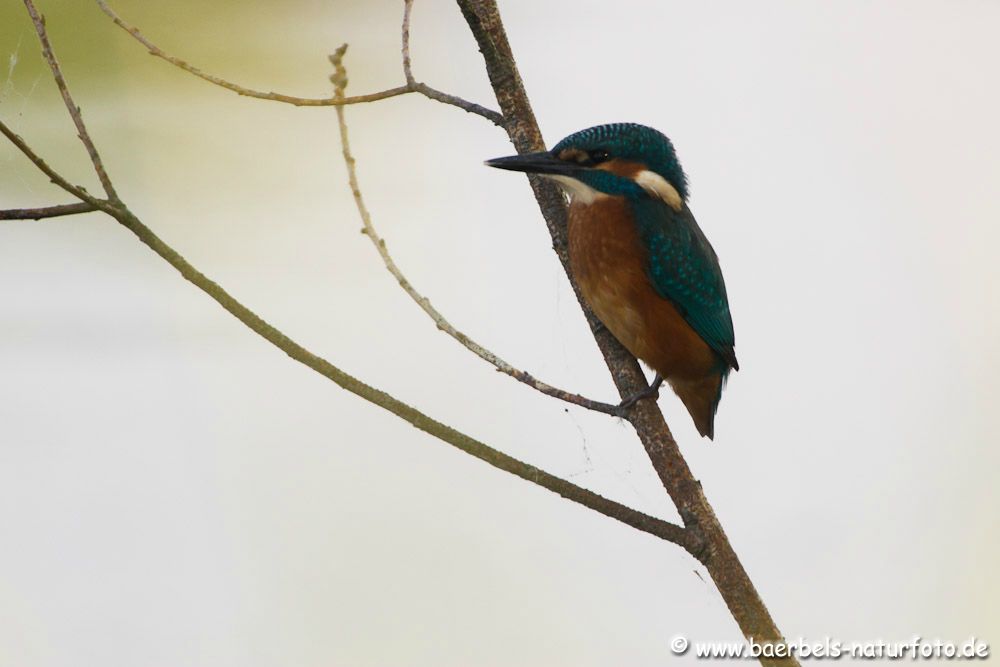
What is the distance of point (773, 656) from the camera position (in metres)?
0.94

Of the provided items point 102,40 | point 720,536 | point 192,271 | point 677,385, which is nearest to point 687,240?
point 677,385

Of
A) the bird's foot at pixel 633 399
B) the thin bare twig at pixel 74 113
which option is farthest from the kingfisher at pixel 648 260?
the thin bare twig at pixel 74 113

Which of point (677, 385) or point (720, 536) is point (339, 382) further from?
point (677, 385)

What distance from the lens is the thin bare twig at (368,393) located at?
894mm

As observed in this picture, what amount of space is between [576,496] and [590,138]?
0.63m

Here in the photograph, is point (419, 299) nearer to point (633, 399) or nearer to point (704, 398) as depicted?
point (633, 399)

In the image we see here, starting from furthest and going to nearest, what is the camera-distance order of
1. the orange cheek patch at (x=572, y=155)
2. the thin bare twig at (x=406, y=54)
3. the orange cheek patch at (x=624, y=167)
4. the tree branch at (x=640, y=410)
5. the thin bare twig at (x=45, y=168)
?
the orange cheek patch at (x=624, y=167), the orange cheek patch at (x=572, y=155), the thin bare twig at (x=406, y=54), the tree branch at (x=640, y=410), the thin bare twig at (x=45, y=168)

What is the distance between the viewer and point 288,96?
3.57 feet

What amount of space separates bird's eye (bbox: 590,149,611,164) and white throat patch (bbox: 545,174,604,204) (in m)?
0.04

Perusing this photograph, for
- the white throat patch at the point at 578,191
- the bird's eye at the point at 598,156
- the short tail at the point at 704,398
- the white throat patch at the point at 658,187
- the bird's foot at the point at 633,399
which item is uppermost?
the bird's eye at the point at 598,156

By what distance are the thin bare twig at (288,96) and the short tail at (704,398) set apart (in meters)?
0.58

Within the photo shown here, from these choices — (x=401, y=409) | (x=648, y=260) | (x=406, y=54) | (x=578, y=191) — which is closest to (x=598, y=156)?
(x=578, y=191)

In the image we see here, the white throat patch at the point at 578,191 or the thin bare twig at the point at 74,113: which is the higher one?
the thin bare twig at the point at 74,113

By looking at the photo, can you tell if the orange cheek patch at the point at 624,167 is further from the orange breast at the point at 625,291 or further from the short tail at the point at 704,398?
the short tail at the point at 704,398
